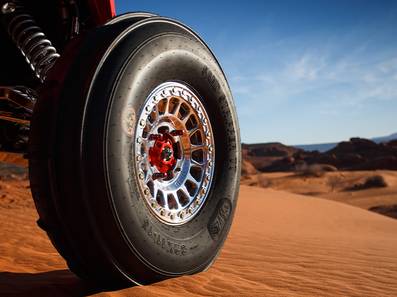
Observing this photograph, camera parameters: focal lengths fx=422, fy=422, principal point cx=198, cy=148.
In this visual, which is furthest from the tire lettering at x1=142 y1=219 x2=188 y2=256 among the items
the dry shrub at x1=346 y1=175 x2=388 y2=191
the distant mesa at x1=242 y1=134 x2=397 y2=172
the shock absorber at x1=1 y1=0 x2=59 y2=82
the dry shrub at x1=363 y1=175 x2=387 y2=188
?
the distant mesa at x1=242 y1=134 x2=397 y2=172

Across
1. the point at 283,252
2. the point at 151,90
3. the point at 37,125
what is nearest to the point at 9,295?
the point at 37,125

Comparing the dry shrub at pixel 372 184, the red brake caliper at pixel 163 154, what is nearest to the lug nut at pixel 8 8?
the red brake caliper at pixel 163 154

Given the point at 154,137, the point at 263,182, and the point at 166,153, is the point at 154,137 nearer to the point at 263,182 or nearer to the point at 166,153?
the point at 166,153

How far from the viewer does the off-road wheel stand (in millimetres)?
1802

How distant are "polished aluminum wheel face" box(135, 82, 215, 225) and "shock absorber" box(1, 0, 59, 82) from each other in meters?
1.03

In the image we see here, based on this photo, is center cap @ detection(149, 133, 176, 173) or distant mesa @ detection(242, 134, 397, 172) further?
distant mesa @ detection(242, 134, 397, 172)

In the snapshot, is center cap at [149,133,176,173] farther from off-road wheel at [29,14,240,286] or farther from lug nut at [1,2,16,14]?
lug nut at [1,2,16,14]

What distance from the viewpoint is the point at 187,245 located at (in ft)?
7.43

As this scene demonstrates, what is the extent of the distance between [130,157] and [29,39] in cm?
158

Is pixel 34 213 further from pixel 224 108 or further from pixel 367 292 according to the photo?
pixel 367 292

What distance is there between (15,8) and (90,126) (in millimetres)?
1821

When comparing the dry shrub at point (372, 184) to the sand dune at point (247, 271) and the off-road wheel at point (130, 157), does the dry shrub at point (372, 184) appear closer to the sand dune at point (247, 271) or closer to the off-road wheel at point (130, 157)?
the sand dune at point (247, 271)

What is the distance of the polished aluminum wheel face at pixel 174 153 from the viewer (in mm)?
2229

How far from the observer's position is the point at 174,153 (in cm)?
254
